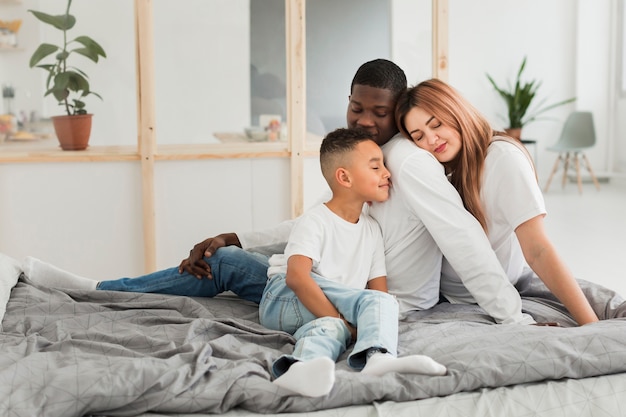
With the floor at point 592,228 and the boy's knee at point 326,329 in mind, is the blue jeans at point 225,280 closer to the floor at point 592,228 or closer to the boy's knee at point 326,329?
the boy's knee at point 326,329

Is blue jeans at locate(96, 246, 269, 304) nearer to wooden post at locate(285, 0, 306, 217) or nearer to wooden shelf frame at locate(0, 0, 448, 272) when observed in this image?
wooden shelf frame at locate(0, 0, 448, 272)

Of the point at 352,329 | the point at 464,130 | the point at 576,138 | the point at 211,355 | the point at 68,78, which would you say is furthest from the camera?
the point at 576,138

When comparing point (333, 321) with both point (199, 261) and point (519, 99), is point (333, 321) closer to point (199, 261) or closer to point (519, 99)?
point (199, 261)

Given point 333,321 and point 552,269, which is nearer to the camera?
point 333,321

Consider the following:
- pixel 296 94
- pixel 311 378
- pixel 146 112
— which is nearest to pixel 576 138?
pixel 296 94

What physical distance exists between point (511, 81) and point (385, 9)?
A: 4241 millimetres

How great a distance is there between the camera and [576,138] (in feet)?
25.4

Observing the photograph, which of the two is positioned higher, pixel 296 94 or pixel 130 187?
pixel 296 94

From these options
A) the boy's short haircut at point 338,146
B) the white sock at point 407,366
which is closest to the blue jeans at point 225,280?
the boy's short haircut at point 338,146

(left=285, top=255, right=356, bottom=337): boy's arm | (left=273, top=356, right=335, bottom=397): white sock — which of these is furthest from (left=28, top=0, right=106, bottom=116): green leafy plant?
(left=273, top=356, right=335, bottom=397): white sock

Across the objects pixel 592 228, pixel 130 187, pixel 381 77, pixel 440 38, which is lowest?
pixel 592 228

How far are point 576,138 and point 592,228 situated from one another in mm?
2401

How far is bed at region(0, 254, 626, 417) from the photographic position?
1532mm

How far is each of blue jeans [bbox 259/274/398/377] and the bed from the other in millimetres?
45
